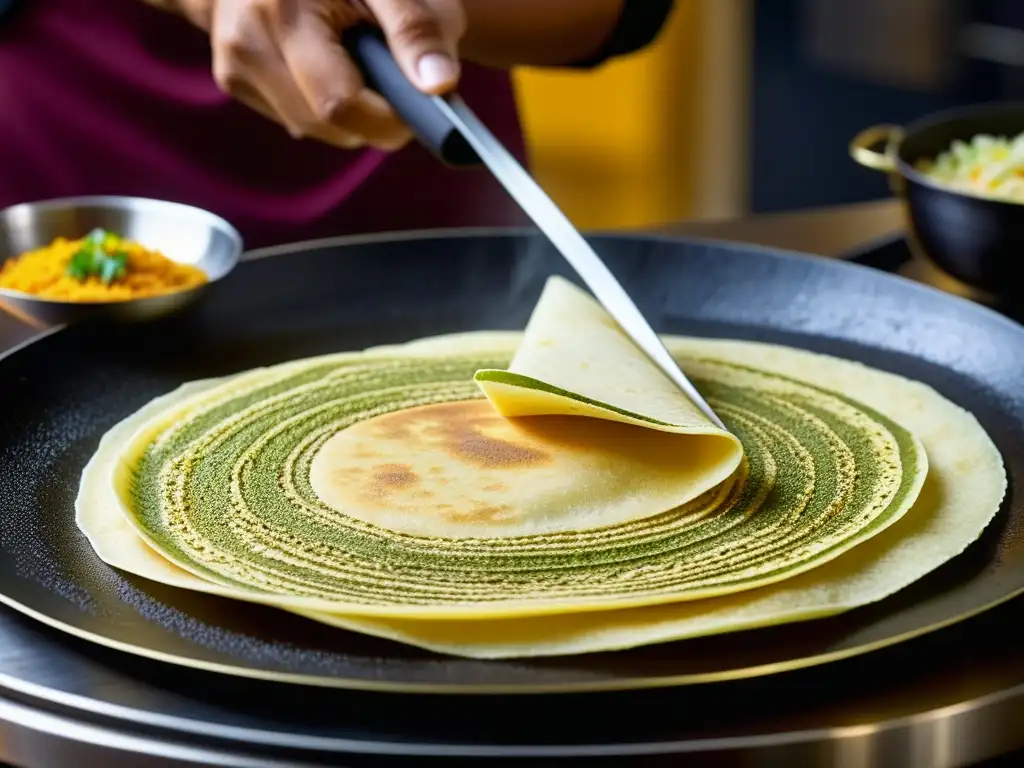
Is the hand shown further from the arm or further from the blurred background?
the blurred background

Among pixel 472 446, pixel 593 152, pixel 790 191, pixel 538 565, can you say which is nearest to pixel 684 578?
pixel 538 565

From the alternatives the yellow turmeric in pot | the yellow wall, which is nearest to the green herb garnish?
the yellow turmeric in pot

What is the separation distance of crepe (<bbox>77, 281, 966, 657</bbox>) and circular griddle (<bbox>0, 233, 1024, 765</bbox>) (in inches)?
0.7

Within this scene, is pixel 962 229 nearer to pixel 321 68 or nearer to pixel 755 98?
pixel 321 68

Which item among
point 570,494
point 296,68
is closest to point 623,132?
point 296,68

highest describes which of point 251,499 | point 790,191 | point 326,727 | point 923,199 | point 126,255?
point 790,191

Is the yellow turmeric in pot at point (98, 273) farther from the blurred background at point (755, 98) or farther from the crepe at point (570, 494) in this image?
the blurred background at point (755, 98)

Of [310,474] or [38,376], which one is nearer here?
[310,474]

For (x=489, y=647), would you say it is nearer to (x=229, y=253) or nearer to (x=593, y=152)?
(x=229, y=253)

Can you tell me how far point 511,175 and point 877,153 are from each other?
547 millimetres

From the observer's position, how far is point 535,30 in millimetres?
1459

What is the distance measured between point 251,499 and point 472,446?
0.16 meters

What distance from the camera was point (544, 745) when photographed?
609 millimetres

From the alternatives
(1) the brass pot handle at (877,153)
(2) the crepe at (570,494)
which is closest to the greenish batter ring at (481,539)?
(2) the crepe at (570,494)
